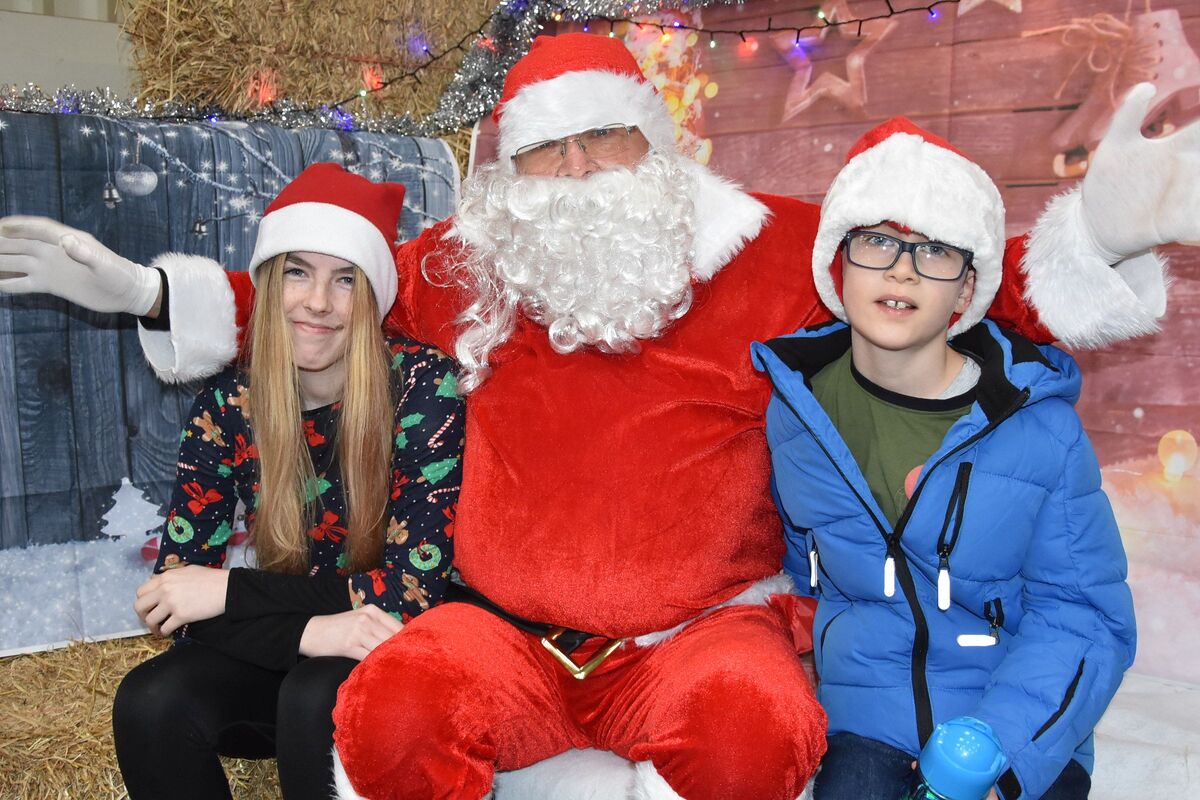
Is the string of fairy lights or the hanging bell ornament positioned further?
the string of fairy lights

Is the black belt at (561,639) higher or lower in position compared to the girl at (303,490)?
lower

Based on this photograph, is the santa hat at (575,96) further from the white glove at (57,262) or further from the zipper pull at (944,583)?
the zipper pull at (944,583)

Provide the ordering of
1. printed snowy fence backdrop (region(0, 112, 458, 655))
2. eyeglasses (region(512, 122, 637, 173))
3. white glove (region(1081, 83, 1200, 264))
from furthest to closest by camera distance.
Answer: printed snowy fence backdrop (region(0, 112, 458, 655))
eyeglasses (region(512, 122, 637, 173))
white glove (region(1081, 83, 1200, 264))

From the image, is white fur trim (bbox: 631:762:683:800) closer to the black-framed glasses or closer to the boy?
the boy

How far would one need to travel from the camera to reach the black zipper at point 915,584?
4.44 feet

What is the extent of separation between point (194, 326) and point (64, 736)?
855 mm

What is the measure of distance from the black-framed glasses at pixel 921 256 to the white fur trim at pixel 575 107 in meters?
0.52

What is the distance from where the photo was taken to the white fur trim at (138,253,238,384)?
1.77 m

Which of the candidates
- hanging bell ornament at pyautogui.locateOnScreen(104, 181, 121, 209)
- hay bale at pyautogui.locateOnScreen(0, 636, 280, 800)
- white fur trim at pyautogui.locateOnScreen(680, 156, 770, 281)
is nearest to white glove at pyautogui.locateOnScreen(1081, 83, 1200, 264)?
white fur trim at pyautogui.locateOnScreen(680, 156, 770, 281)

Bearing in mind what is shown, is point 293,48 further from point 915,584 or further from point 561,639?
point 915,584

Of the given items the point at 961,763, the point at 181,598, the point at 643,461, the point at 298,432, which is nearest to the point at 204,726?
the point at 181,598

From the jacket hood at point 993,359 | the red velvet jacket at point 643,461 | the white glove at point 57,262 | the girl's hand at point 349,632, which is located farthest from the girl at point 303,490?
the jacket hood at point 993,359

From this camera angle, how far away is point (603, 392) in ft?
5.44

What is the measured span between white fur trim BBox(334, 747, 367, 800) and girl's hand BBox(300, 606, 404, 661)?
162 mm
